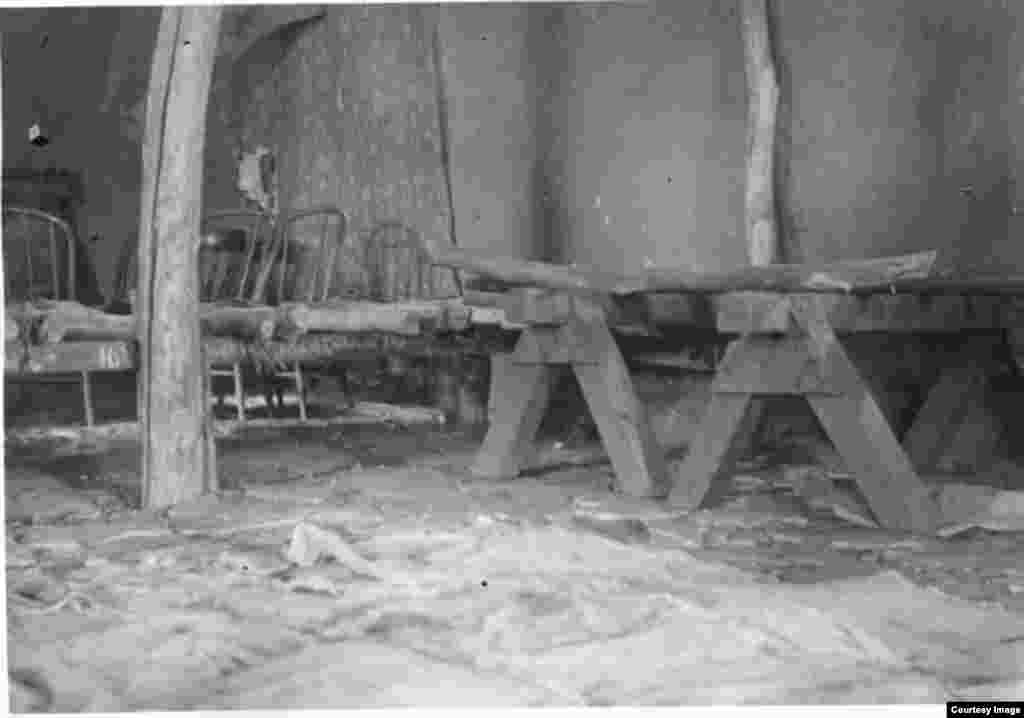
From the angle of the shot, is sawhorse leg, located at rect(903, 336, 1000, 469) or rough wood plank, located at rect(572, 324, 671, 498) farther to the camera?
sawhorse leg, located at rect(903, 336, 1000, 469)

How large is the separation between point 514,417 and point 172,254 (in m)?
1.49

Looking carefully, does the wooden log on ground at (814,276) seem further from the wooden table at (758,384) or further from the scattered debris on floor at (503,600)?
the scattered debris on floor at (503,600)

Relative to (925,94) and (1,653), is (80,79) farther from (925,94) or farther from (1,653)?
(1,653)

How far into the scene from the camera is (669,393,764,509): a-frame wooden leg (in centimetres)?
426

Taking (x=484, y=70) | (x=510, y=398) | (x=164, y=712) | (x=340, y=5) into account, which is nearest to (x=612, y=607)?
(x=164, y=712)

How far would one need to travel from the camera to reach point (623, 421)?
470 centimetres

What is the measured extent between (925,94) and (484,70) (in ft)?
9.42

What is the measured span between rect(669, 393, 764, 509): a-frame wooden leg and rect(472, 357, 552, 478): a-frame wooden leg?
0.77m

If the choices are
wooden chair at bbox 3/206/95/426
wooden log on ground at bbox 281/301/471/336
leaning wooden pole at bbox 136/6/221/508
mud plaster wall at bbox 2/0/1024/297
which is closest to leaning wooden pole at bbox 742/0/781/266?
mud plaster wall at bbox 2/0/1024/297

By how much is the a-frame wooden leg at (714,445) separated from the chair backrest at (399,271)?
10.2ft

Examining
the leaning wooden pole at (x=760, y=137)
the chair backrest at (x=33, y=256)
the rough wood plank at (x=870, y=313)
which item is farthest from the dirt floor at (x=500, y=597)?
the chair backrest at (x=33, y=256)

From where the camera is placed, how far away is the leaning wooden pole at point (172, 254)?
450 cm

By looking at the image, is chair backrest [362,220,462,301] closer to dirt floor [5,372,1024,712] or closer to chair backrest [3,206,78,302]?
chair backrest [3,206,78,302]

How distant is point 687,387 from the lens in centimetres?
644
